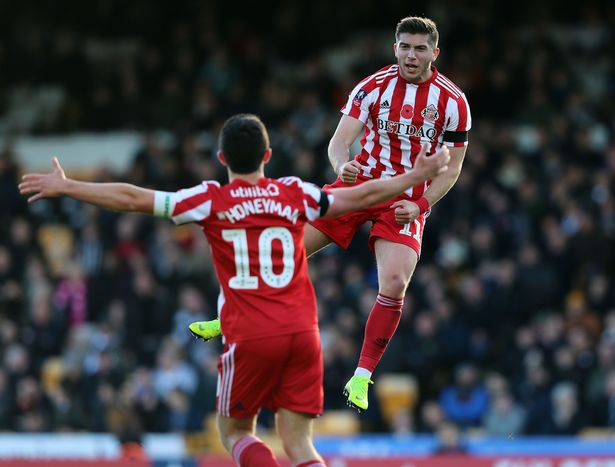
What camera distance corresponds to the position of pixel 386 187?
727 centimetres

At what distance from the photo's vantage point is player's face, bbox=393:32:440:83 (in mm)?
8305

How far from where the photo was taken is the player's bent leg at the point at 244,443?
7453 millimetres

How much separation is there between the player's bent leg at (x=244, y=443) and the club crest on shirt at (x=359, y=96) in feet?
7.09

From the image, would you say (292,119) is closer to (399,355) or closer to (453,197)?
(453,197)

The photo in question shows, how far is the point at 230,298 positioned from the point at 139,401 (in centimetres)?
884

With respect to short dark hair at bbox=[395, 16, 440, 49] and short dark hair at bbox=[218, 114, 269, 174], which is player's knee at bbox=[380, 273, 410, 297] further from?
short dark hair at bbox=[218, 114, 269, 174]

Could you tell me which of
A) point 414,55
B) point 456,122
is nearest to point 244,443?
point 456,122

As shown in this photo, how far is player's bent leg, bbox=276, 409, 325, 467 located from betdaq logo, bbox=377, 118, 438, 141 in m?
2.02

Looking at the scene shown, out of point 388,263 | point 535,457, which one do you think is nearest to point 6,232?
point 535,457

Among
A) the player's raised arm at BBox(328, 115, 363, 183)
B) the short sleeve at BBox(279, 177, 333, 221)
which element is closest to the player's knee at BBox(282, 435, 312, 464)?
the short sleeve at BBox(279, 177, 333, 221)

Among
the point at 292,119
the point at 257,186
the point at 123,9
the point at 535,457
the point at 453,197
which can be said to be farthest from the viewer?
the point at 123,9

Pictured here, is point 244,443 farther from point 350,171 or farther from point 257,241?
point 350,171

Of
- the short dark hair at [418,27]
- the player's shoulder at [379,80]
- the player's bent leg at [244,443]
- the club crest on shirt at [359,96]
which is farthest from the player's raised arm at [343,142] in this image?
the player's bent leg at [244,443]

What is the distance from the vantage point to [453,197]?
17.0m
